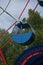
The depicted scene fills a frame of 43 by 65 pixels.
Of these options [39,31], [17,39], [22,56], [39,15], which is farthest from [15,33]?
[39,15]

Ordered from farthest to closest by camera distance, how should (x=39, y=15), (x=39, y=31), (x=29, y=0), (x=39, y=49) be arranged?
(x=39, y=15)
(x=39, y=31)
(x=29, y=0)
(x=39, y=49)

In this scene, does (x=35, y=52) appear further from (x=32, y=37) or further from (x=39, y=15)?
(x=39, y=15)

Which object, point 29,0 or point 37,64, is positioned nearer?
point 37,64

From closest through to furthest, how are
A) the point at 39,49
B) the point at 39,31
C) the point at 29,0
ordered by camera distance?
the point at 39,49
the point at 29,0
the point at 39,31

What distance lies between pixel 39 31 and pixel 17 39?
1401cm

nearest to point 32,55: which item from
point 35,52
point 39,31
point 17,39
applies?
point 35,52

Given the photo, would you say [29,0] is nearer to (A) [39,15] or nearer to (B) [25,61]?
(B) [25,61]

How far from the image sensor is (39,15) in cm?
2600

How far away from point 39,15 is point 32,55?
53.4 ft

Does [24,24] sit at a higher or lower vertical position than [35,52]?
higher

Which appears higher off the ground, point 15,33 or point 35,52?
point 15,33

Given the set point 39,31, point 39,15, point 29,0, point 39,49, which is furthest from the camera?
point 39,15

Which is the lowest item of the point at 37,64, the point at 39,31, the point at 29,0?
the point at 39,31

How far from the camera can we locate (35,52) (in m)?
9.85
